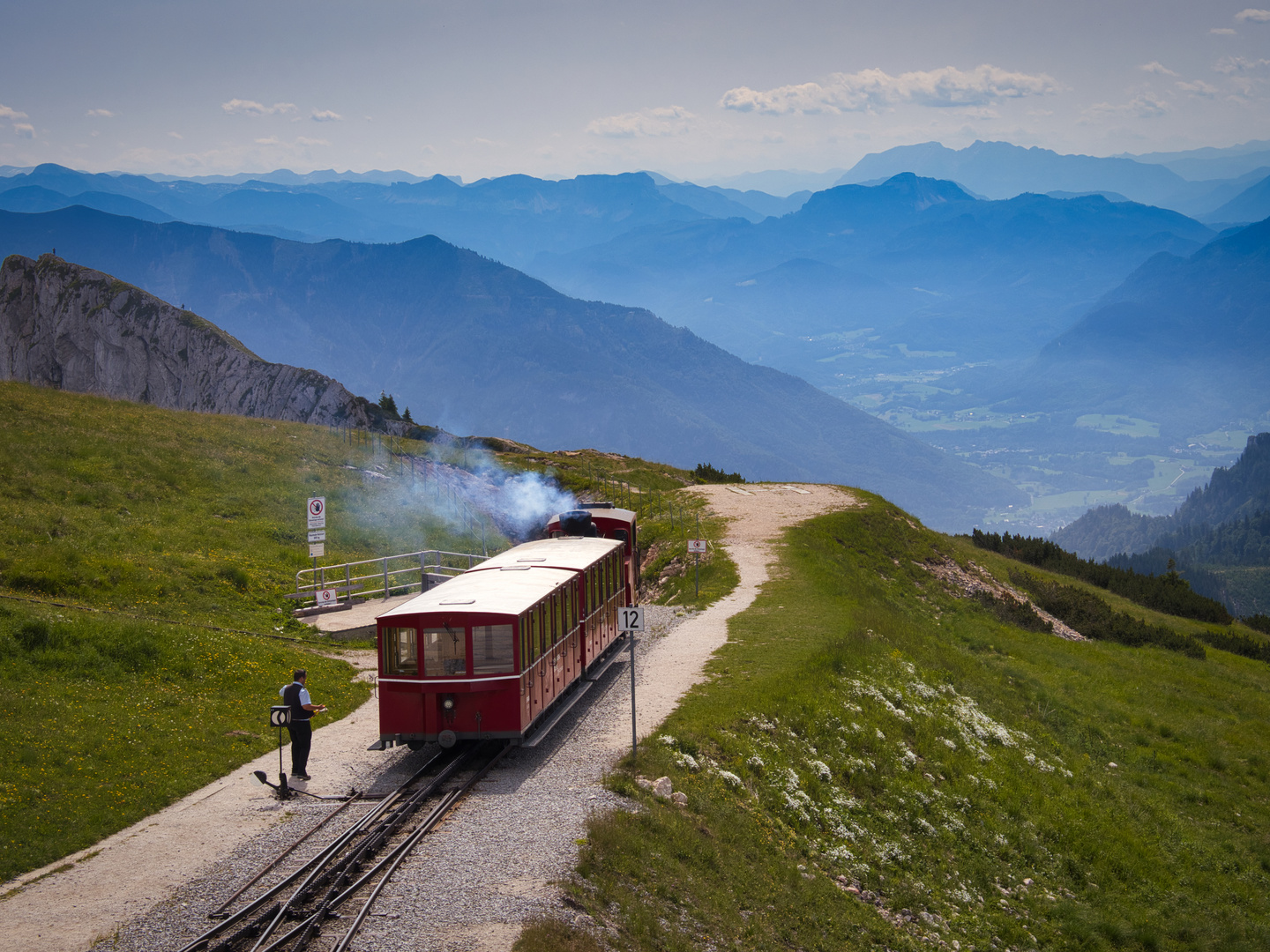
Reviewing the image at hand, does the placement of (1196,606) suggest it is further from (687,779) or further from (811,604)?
(687,779)

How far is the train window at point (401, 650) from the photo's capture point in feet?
62.0

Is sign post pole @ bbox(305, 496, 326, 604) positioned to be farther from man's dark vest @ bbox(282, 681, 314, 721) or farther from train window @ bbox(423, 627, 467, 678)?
train window @ bbox(423, 627, 467, 678)

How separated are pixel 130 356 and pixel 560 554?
322ft

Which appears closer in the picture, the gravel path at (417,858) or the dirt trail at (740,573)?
the gravel path at (417,858)

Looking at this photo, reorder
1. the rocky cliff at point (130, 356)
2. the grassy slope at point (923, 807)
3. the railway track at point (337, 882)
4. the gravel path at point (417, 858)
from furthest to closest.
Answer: the rocky cliff at point (130, 356), the grassy slope at point (923, 807), the gravel path at point (417, 858), the railway track at point (337, 882)

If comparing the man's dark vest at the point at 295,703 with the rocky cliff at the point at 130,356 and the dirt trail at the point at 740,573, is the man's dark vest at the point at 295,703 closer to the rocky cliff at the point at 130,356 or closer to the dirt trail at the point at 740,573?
the dirt trail at the point at 740,573

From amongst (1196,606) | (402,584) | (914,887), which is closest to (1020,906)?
(914,887)

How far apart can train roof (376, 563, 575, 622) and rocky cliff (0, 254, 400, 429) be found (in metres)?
80.9

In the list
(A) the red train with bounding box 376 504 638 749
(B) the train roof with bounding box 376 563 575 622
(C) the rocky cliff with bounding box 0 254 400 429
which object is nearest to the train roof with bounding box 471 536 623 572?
(B) the train roof with bounding box 376 563 575 622

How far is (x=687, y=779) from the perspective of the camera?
18.6 m

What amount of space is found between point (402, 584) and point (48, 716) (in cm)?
2013

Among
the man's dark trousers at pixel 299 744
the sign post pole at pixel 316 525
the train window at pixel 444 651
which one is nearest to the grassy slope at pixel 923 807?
the train window at pixel 444 651

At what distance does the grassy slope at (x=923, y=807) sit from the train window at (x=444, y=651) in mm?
3912

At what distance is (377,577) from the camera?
36.3 metres
